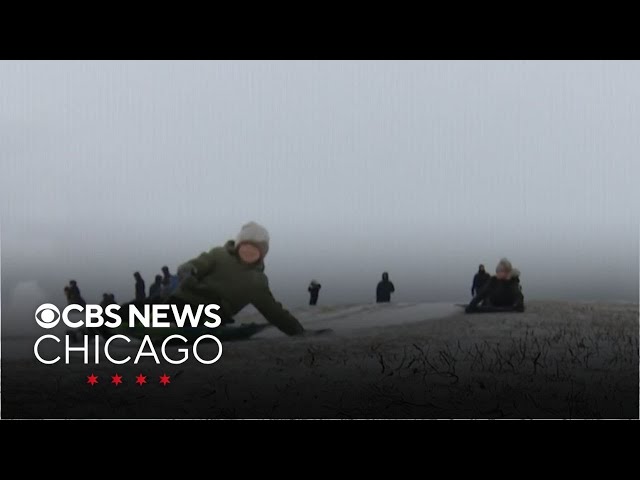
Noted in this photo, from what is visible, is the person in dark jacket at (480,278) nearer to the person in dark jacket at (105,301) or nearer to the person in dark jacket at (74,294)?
the person in dark jacket at (105,301)

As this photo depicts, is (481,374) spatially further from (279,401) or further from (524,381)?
(279,401)

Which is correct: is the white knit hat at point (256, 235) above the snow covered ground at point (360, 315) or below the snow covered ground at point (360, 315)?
above

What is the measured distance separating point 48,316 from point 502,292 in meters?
2.93

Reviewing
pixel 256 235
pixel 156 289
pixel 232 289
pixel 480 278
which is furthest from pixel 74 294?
pixel 480 278

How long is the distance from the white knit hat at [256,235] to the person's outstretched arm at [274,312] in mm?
219

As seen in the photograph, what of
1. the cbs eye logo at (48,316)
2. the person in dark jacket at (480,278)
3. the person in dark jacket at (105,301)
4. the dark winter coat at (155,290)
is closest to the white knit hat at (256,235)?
the dark winter coat at (155,290)

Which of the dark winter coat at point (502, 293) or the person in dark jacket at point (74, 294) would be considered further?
the dark winter coat at point (502, 293)

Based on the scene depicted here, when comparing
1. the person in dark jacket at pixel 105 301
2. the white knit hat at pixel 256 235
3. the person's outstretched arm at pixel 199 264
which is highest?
the white knit hat at pixel 256 235

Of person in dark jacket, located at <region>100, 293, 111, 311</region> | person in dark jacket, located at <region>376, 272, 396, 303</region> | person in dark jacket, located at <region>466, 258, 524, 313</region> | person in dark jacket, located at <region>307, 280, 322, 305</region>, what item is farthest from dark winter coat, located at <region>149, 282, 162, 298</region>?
person in dark jacket, located at <region>466, 258, 524, 313</region>

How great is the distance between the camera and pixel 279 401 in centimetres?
464

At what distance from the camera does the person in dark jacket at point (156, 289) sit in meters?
4.74

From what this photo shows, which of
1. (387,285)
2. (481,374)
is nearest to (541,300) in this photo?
(481,374)

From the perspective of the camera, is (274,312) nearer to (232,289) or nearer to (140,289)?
(232,289)

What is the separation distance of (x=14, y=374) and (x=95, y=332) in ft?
1.90
